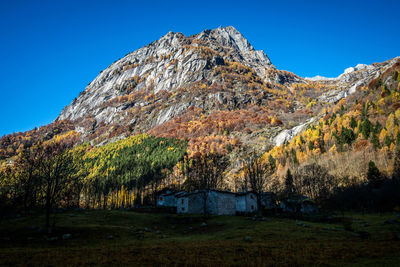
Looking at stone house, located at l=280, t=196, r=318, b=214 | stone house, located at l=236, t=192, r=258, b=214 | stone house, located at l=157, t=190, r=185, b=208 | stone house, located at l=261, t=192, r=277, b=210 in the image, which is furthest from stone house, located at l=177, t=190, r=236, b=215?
stone house, located at l=261, t=192, r=277, b=210

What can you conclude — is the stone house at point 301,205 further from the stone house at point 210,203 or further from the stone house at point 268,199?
the stone house at point 210,203

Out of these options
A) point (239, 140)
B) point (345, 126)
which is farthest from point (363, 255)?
point (239, 140)

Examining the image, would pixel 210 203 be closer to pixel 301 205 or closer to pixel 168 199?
pixel 301 205

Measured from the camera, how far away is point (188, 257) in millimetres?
17266

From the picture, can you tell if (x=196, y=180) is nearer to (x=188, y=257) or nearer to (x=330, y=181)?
(x=330, y=181)

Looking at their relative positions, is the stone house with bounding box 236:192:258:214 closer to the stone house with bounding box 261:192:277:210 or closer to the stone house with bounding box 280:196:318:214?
the stone house with bounding box 280:196:318:214

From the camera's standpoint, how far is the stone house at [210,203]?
189 feet

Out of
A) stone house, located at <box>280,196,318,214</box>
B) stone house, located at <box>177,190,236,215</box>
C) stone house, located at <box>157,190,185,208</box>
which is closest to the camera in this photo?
stone house, located at <box>177,190,236,215</box>

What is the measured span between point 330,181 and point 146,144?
141 meters

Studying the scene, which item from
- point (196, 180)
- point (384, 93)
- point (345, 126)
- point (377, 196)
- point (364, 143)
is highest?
point (384, 93)

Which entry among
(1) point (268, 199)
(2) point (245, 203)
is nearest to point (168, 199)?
(2) point (245, 203)

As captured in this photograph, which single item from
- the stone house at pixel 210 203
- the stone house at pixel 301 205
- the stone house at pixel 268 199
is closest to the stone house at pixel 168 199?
the stone house at pixel 210 203

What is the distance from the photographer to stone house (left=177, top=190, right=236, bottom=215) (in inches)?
2272

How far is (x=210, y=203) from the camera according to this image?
58875mm
